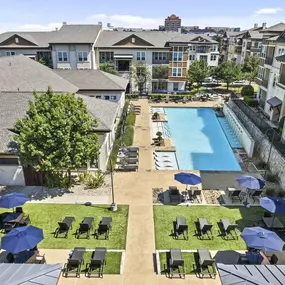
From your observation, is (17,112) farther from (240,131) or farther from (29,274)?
(240,131)

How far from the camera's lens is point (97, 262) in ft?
42.9

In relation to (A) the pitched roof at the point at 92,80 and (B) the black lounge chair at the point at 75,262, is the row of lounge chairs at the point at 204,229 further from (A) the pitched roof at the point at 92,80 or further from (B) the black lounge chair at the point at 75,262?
(A) the pitched roof at the point at 92,80

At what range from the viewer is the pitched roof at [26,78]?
3109cm

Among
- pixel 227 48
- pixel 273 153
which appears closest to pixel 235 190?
pixel 273 153

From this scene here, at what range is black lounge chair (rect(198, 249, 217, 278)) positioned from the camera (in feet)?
42.6

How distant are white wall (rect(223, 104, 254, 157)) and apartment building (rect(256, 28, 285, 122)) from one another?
4474 millimetres

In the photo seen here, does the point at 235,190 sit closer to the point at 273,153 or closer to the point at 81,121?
the point at 273,153

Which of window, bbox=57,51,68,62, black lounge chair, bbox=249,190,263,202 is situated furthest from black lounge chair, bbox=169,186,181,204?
window, bbox=57,51,68,62

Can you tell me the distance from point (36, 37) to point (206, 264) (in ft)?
183

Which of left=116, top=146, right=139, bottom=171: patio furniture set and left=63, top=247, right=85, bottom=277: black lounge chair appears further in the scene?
left=116, top=146, right=139, bottom=171: patio furniture set

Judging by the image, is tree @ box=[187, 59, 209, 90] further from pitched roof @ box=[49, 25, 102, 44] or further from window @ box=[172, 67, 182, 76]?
pitched roof @ box=[49, 25, 102, 44]

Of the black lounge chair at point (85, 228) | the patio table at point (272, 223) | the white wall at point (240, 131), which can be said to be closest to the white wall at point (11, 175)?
the black lounge chair at point (85, 228)

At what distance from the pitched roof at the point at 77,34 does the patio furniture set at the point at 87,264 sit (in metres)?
43.1

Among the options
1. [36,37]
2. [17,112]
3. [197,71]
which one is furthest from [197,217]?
[36,37]
